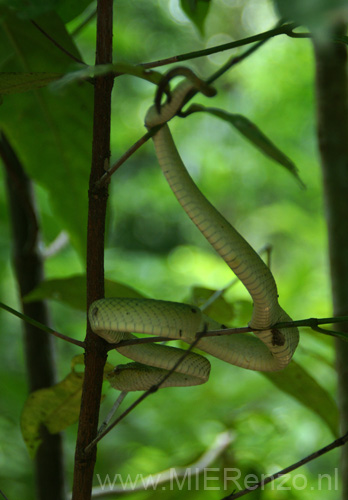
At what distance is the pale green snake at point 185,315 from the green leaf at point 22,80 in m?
0.08

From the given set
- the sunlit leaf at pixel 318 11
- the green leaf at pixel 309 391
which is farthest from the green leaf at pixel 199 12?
the sunlit leaf at pixel 318 11

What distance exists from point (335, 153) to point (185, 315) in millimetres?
410

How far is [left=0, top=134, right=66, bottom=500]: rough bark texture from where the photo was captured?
673 millimetres

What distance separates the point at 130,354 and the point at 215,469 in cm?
39

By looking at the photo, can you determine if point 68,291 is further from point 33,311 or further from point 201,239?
point 201,239

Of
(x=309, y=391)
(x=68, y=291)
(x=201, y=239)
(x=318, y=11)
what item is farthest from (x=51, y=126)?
(x=201, y=239)

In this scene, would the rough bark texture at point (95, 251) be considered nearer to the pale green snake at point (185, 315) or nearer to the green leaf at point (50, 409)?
the pale green snake at point (185, 315)

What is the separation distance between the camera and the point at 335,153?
0.72m

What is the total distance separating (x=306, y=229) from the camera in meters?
2.65

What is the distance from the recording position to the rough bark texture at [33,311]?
673 millimetres

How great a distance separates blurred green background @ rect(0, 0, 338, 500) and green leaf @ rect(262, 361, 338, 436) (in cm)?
6

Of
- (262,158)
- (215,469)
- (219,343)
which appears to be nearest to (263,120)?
(262,158)

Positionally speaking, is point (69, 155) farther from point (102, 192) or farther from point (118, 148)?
point (118, 148)

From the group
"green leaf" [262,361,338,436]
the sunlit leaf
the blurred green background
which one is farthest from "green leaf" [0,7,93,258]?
the sunlit leaf
